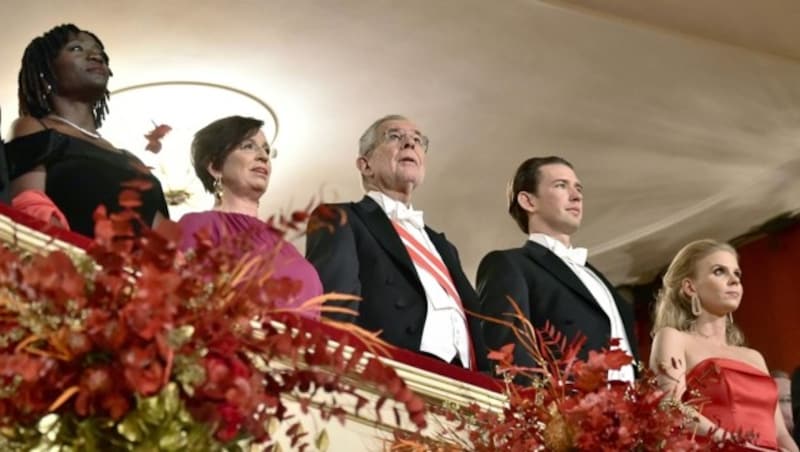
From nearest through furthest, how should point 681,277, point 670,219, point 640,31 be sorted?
1. point 681,277
2. point 640,31
3. point 670,219

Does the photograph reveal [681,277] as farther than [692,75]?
No

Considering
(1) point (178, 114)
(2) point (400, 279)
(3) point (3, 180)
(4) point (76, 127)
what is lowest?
(3) point (3, 180)

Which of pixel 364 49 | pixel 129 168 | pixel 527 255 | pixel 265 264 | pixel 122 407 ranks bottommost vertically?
pixel 122 407

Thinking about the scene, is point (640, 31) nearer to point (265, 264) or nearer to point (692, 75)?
point (692, 75)

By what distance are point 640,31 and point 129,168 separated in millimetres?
3699

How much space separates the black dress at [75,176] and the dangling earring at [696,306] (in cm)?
188

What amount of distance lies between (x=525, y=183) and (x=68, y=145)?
1.62 metres

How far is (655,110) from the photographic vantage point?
7383 millimetres

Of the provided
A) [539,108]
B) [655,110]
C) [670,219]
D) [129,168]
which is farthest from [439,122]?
[129,168]

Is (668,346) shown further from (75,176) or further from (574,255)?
(75,176)

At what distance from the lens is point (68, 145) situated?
11.7 ft

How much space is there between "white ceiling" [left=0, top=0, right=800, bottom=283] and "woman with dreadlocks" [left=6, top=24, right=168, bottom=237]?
2.65m

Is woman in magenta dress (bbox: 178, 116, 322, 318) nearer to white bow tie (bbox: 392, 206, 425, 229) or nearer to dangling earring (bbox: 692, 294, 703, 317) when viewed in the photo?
white bow tie (bbox: 392, 206, 425, 229)

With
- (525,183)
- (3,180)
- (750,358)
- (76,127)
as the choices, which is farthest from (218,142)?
(750,358)
